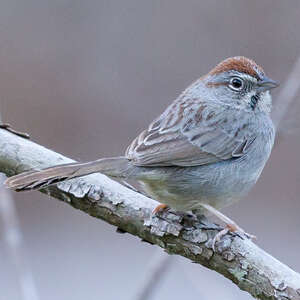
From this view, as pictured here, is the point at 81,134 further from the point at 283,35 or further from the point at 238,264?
the point at 238,264

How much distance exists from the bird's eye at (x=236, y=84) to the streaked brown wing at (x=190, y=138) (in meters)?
0.19

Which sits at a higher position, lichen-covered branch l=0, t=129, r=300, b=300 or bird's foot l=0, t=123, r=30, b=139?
bird's foot l=0, t=123, r=30, b=139

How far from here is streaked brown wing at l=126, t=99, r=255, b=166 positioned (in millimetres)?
4926

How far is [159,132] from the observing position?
515 cm

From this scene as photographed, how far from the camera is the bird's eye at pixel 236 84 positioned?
548 cm

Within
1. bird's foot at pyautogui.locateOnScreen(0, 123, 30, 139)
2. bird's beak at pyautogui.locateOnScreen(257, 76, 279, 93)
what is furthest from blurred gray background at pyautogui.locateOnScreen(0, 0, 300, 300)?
bird's foot at pyautogui.locateOnScreen(0, 123, 30, 139)

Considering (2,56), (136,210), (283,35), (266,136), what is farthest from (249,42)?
(136,210)

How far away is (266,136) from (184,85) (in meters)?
5.01

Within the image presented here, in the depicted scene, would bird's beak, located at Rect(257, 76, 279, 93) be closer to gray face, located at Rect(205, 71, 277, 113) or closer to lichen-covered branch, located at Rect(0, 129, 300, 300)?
gray face, located at Rect(205, 71, 277, 113)

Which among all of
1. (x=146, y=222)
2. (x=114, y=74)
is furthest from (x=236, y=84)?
(x=114, y=74)

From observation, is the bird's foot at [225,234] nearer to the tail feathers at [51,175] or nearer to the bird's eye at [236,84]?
the tail feathers at [51,175]

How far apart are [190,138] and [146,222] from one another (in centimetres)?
79

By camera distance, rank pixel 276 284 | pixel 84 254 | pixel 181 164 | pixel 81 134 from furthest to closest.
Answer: pixel 81 134 → pixel 84 254 → pixel 181 164 → pixel 276 284

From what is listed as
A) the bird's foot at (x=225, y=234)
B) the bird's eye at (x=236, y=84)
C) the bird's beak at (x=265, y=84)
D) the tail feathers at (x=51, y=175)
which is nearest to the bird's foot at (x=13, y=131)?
the tail feathers at (x=51, y=175)
